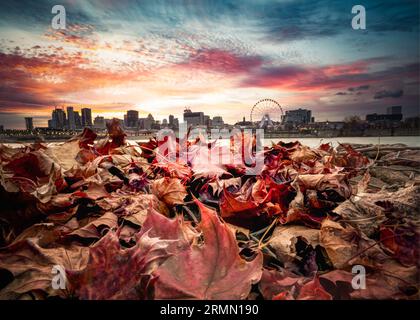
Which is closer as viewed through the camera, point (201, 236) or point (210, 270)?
point (210, 270)

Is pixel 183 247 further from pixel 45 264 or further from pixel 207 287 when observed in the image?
pixel 45 264
